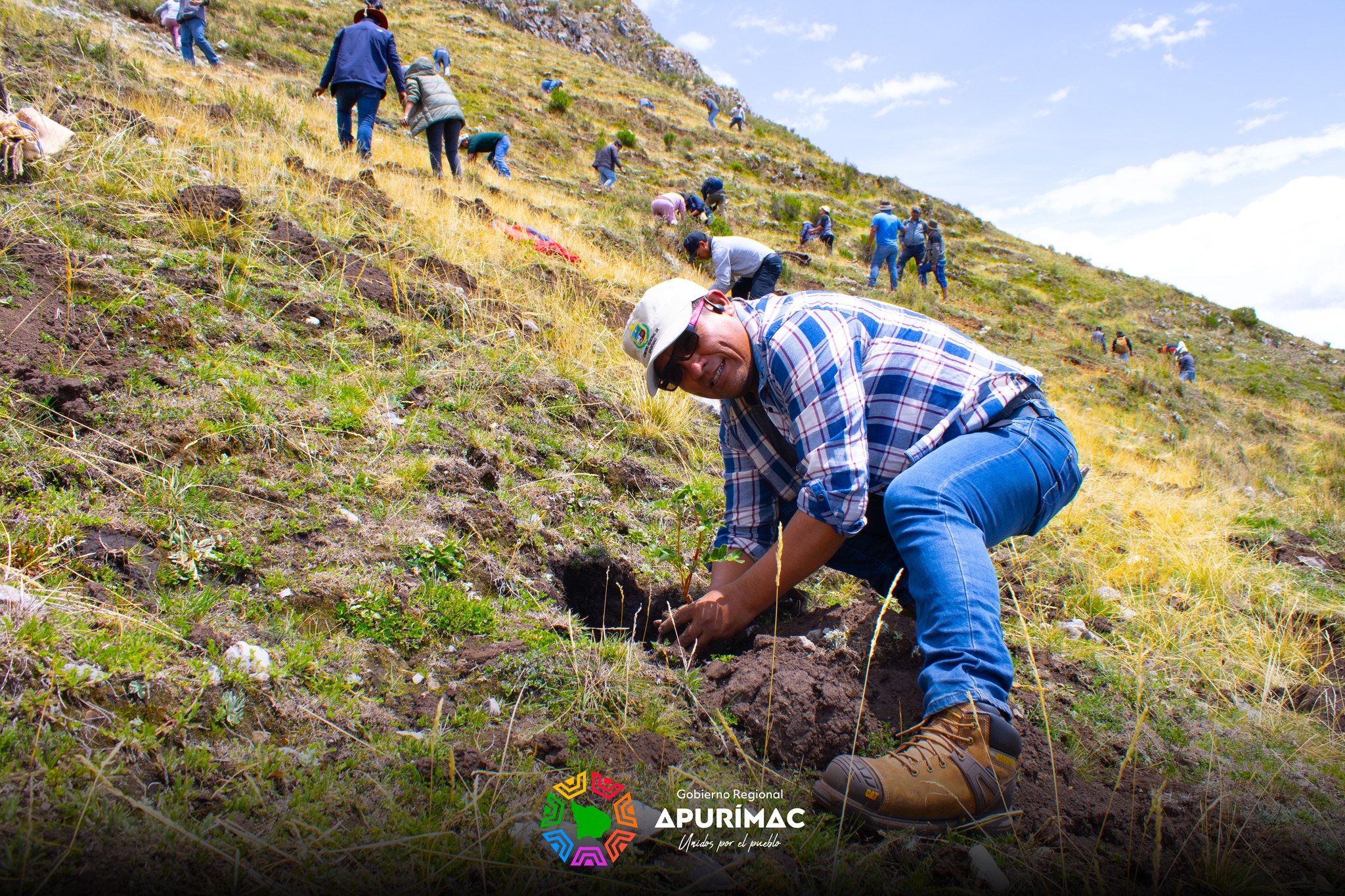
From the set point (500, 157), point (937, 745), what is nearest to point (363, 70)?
point (500, 157)

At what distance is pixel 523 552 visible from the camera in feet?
8.52

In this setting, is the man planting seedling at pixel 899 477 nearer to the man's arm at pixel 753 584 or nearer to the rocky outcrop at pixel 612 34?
the man's arm at pixel 753 584

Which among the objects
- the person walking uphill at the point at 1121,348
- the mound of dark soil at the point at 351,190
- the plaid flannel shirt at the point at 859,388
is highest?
the person walking uphill at the point at 1121,348

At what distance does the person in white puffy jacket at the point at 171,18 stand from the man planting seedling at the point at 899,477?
14.5 meters

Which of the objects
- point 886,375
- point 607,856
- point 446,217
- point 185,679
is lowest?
point 607,856

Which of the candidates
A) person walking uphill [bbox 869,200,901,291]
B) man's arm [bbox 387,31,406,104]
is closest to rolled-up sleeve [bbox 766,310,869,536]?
man's arm [bbox 387,31,406,104]

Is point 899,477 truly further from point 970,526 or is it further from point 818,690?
point 818,690

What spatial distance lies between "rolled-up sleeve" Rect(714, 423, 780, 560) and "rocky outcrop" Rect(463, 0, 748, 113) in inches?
1523

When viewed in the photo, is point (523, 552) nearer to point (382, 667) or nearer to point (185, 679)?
point (382, 667)

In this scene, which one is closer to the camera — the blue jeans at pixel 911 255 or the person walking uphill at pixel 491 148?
the person walking uphill at pixel 491 148

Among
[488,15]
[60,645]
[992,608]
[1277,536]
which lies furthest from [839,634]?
[488,15]

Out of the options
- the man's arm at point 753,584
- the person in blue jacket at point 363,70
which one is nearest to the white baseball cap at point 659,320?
the man's arm at point 753,584

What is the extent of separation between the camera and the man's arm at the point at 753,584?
1.95 metres

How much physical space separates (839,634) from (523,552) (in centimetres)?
121
